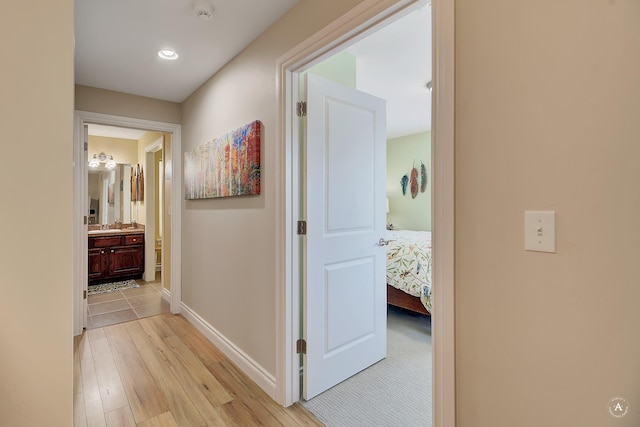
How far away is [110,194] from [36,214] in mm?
5220

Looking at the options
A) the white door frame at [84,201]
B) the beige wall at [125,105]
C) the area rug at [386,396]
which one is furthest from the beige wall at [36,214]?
the beige wall at [125,105]

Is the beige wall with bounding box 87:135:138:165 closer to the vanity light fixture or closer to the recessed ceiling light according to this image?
the vanity light fixture

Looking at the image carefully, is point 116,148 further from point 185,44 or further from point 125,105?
point 185,44

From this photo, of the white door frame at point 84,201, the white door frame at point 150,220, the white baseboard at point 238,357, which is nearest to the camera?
the white baseboard at point 238,357

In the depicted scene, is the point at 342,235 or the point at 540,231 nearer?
the point at 540,231

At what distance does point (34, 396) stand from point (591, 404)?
A: 167 cm

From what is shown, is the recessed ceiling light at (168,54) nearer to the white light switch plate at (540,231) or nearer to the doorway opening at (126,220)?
the doorway opening at (126,220)

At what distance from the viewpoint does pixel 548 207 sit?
862 mm

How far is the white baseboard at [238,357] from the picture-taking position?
6.59 ft

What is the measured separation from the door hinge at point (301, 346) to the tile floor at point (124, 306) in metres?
2.27

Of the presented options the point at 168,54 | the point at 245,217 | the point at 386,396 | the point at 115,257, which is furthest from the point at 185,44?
the point at 115,257

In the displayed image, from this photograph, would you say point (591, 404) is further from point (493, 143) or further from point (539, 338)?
point (493, 143)

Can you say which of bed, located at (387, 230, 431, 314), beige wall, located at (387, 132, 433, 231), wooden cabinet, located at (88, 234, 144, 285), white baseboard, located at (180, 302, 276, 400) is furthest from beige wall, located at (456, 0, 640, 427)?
wooden cabinet, located at (88, 234, 144, 285)

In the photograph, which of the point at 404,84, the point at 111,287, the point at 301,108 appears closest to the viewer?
the point at 301,108
